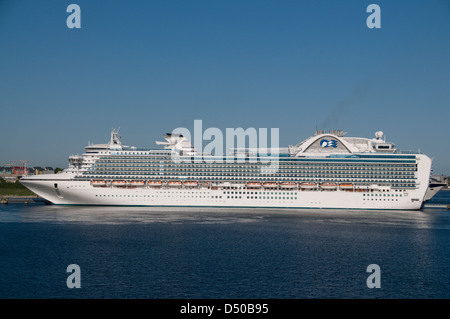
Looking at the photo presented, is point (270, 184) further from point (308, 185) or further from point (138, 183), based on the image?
point (138, 183)

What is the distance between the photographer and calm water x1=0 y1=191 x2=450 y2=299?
22.7 m

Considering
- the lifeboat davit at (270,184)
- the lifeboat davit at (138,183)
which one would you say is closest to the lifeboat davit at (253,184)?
the lifeboat davit at (270,184)

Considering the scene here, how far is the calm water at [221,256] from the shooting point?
74.5ft

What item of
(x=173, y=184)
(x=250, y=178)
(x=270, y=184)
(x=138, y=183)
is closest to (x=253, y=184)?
(x=250, y=178)

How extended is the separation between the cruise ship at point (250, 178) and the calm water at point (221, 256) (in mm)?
10443

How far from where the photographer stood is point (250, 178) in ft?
199

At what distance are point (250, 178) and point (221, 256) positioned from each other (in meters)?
31.8

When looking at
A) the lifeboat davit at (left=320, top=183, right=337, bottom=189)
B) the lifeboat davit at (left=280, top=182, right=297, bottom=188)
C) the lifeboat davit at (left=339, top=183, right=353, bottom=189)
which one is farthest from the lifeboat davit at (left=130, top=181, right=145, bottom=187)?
the lifeboat davit at (left=339, top=183, right=353, bottom=189)

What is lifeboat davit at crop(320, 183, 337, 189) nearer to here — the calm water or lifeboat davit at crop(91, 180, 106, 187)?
the calm water

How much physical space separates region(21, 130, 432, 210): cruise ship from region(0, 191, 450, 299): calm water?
10.4 meters

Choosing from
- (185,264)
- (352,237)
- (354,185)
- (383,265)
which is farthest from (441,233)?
(185,264)

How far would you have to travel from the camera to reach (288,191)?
59.3 m
